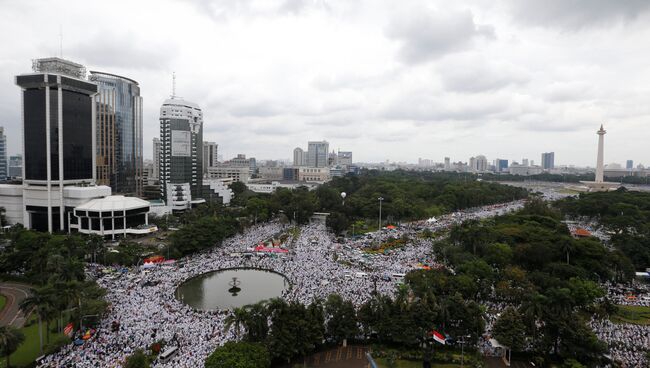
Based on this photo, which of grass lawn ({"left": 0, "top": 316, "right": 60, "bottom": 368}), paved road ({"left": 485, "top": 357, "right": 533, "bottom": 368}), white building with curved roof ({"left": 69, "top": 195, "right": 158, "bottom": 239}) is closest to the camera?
grass lawn ({"left": 0, "top": 316, "right": 60, "bottom": 368})

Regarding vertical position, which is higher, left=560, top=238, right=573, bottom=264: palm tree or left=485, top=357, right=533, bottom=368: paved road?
left=560, top=238, right=573, bottom=264: palm tree

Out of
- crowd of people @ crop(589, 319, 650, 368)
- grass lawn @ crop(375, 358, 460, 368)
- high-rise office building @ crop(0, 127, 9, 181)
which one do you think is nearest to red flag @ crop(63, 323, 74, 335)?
grass lawn @ crop(375, 358, 460, 368)

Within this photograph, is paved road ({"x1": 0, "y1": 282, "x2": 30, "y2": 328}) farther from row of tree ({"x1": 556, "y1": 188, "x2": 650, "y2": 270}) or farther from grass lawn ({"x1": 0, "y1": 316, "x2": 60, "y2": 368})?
row of tree ({"x1": 556, "y1": 188, "x2": 650, "y2": 270})

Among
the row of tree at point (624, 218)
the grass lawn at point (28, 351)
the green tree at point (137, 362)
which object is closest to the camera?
the green tree at point (137, 362)

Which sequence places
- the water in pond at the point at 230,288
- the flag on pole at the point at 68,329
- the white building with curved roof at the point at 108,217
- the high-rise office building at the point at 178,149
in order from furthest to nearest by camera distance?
the high-rise office building at the point at 178,149, the white building with curved roof at the point at 108,217, the water in pond at the point at 230,288, the flag on pole at the point at 68,329

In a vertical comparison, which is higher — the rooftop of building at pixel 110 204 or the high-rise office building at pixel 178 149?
the high-rise office building at pixel 178 149

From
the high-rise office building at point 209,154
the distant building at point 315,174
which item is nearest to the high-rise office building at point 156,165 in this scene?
the high-rise office building at point 209,154

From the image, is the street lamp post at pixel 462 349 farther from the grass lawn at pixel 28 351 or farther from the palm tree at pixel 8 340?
the grass lawn at pixel 28 351
